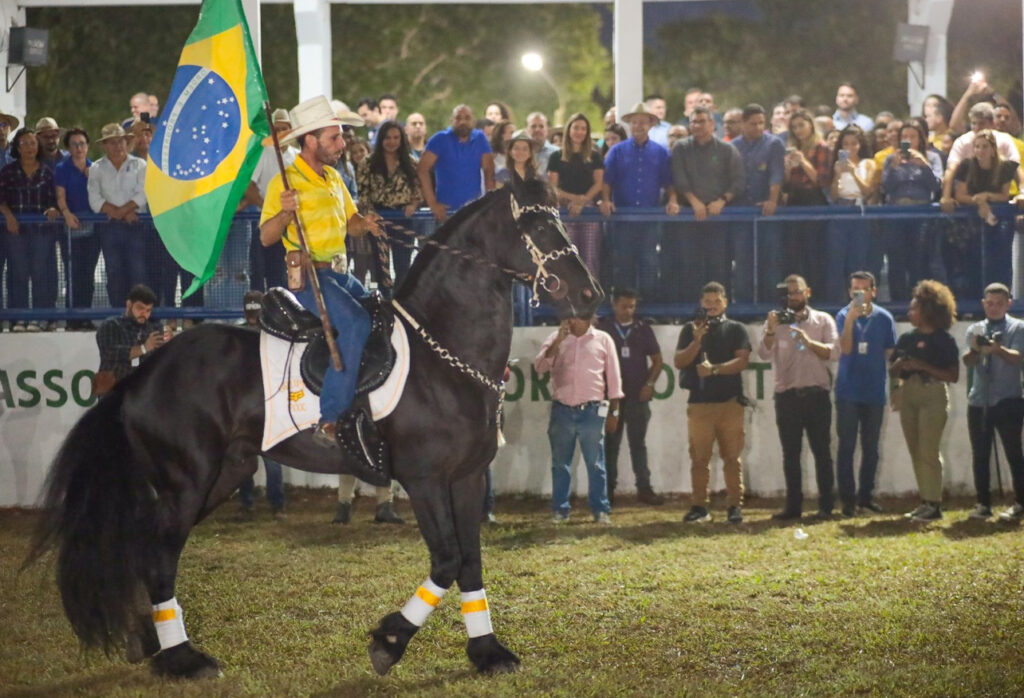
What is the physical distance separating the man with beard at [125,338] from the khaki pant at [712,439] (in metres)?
5.61

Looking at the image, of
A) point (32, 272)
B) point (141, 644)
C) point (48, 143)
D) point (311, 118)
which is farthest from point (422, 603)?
point (48, 143)

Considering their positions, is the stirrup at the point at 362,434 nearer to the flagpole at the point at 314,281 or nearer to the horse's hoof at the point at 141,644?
the flagpole at the point at 314,281

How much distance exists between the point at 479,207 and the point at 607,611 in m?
3.16

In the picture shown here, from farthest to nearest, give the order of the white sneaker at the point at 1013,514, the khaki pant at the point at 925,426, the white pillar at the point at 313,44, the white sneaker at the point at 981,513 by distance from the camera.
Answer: the white pillar at the point at 313,44, the khaki pant at the point at 925,426, the white sneaker at the point at 981,513, the white sneaker at the point at 1013,514

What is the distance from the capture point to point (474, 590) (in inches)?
302

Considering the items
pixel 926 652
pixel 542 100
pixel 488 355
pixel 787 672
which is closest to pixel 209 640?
pixel 488 355

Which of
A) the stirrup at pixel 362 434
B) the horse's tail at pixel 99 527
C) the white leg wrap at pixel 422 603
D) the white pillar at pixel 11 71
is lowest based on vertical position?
the white leg wrap at pixel 422 603

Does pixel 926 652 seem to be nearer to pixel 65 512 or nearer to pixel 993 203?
pixel 65 512

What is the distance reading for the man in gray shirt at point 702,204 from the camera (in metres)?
14.6

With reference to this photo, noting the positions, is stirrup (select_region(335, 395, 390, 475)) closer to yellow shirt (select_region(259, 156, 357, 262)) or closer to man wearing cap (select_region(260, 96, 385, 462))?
man wearing cap (select_region(260, 96, 385, 462))

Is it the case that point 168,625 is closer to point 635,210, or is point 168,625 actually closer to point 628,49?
point 635,210

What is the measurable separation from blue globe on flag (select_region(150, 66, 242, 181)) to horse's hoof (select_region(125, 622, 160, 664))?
278 cm

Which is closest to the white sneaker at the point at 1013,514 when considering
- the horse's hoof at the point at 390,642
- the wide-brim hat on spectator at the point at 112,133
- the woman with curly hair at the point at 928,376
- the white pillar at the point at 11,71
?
the woman with curly hair at the point at 928,376

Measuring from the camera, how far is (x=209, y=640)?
8.47 m
